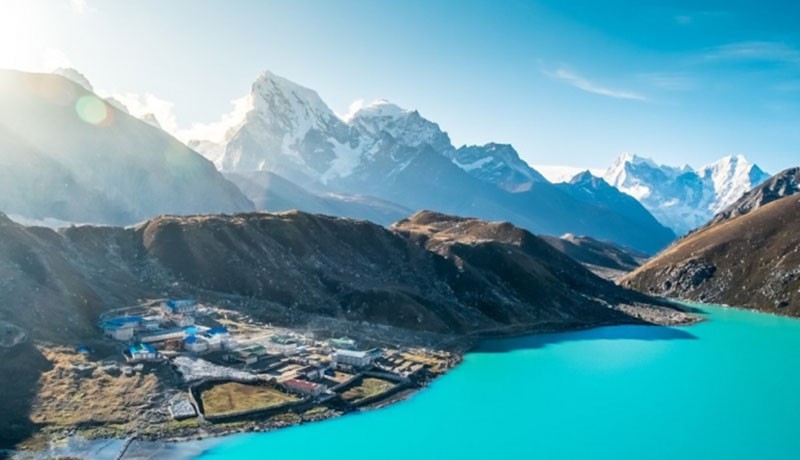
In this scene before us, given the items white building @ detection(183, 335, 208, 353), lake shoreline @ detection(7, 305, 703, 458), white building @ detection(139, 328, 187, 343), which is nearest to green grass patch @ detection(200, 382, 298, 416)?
lake shoreline @ detection(7, 305, 703, 458)

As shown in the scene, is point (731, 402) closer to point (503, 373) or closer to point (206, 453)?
point (503, 373)

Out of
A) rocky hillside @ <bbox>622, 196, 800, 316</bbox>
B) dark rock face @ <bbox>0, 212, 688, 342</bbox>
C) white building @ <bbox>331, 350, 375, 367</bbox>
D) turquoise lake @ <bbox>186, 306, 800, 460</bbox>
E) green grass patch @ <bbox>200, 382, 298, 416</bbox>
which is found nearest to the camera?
turquoise lake @ <bbox>186, 306, 800, 460</bbox>

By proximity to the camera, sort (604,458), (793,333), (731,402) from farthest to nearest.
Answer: (793,333), (731,402), (604,458)

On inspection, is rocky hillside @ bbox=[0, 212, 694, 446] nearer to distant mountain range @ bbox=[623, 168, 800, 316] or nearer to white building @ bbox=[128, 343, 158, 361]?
white building @ bbox=[128, 343, 158, 361]

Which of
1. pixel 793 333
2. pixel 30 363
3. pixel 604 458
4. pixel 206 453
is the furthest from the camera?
pixel 793 333

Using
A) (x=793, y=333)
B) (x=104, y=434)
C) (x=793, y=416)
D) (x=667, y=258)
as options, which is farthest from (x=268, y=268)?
(x=667, y=258)

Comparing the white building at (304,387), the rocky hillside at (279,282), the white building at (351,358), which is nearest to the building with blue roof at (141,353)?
the rocky hillside at (279,282)

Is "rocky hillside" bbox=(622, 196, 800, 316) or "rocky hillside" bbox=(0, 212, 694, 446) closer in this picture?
"rocky hillside" bbox=(0, 212, 694, 446)
